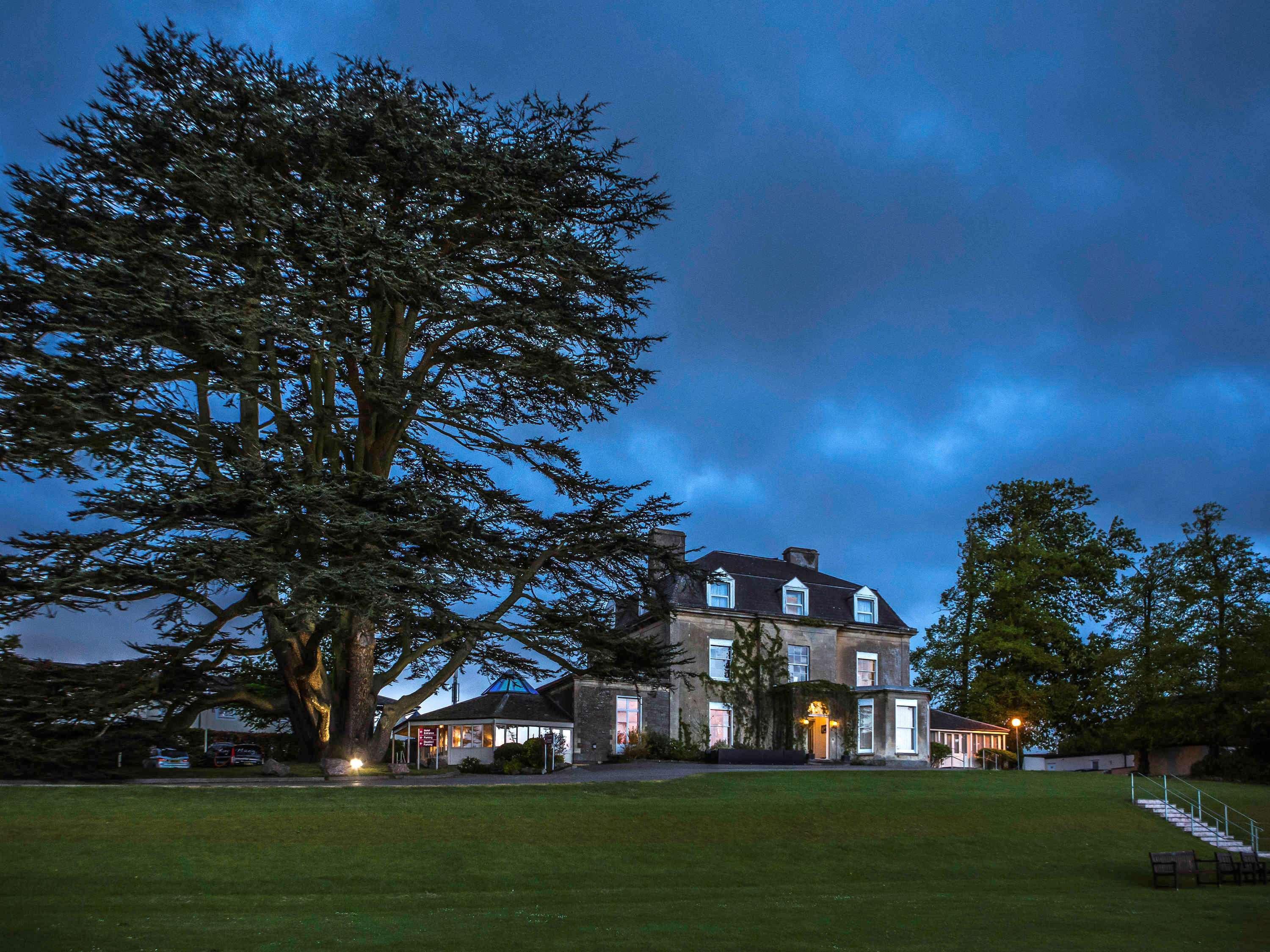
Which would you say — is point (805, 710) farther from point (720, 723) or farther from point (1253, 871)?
point (1253, 871)

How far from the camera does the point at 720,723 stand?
121ft

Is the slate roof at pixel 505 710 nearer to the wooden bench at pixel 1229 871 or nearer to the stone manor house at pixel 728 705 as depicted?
the stone manor house at pixel 728 705

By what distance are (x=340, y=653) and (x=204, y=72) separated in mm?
12582

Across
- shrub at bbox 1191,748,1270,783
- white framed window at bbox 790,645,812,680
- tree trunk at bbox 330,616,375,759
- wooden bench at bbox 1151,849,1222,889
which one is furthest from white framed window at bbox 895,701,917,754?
tree trunk at bbox 330,616,375,759

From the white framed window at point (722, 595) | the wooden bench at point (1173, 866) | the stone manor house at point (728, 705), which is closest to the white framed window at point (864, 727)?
the stone manor house at point (728, 705)

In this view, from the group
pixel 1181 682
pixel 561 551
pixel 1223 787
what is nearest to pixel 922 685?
pixel 1181 682

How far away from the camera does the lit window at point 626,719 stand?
34.9 metres

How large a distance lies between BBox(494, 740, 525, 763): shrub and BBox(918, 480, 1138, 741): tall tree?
80.4 feet

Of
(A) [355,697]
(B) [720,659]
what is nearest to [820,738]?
(B) [720,659]

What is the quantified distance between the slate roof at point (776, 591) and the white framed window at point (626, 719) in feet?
13.5

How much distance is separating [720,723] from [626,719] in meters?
3.89

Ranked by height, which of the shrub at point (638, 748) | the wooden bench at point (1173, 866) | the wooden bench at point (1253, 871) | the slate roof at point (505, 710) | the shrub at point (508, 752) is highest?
the slate roof at point (505, 710)

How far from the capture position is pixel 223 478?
17938mm

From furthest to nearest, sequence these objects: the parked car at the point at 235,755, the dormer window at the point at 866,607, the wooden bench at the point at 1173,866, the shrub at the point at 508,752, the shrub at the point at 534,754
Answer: the dormer window at the point at 866,607 → the parked car at the point at 235,755 → the shrub at the point at 508,752 → the shrub at the point at 534,754 → the wooden bench at the point at 1173,866
